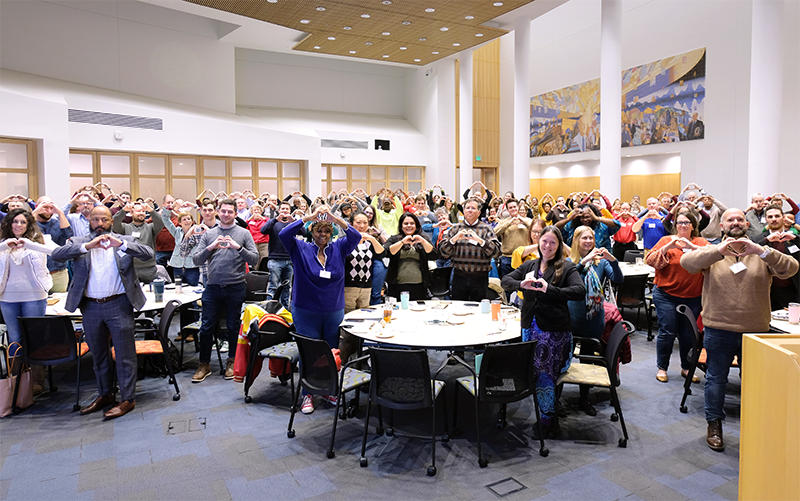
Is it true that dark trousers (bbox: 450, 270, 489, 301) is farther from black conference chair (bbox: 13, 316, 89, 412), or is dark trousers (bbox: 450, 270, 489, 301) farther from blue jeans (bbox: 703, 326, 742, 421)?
black conference chair (bbox: 13, 316, 89, 412)

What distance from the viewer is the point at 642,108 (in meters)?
16.0

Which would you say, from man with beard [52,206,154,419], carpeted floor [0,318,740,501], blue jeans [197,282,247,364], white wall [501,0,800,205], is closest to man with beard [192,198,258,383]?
blue jeans [197,282,247,364]

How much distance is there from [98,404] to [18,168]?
30.8ft

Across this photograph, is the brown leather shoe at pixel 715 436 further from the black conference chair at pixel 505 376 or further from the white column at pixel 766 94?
the white column at pixel 766 94

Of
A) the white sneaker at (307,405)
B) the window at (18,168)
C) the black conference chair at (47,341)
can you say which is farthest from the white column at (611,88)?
the window at (18,168)

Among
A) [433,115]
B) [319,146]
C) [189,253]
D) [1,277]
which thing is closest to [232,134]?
[319,146]

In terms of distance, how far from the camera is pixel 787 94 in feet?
42.1

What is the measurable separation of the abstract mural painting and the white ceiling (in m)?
4.03

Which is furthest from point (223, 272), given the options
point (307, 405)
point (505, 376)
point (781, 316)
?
point (781, 316)

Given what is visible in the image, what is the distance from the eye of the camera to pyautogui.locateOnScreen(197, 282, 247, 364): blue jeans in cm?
545

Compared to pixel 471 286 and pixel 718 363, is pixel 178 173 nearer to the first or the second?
pixel 471 286

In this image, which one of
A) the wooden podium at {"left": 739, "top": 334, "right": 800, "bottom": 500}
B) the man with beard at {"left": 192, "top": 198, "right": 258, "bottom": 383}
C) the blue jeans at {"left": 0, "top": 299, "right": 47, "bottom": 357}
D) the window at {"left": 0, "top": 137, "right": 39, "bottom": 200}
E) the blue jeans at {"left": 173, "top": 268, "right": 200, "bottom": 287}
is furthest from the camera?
the window at {"left": 0, "top": 137, "right": 39, "bottom": 200}

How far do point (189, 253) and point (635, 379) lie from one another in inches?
206

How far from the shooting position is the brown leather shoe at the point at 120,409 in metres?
4.60
